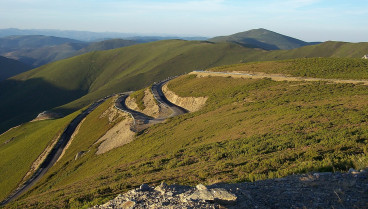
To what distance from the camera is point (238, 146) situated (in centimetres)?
2180

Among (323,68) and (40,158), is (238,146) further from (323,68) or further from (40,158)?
(323,68)

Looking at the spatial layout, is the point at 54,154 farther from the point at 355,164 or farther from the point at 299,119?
the point at 355,164

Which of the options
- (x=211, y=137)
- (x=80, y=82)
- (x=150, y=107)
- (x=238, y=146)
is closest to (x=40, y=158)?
(x=150, y=107)

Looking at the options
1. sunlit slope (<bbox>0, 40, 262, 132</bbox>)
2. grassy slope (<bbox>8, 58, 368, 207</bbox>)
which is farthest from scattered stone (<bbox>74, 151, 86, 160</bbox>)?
sunlit slope (<bbox>0, 40, 262, 132</bbox>)

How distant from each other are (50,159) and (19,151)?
14819mm

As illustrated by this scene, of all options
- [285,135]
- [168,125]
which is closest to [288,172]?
[285,135]

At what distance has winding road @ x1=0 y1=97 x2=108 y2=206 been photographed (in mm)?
37406

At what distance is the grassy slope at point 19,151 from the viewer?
148ft

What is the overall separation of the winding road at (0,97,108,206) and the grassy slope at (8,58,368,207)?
3725 millimetres

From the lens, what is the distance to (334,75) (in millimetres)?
51062

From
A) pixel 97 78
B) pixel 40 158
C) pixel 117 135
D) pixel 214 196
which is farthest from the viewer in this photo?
pixel 97 78

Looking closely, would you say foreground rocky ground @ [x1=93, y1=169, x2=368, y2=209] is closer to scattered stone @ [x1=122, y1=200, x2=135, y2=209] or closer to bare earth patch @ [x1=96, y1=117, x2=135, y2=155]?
scattered stone @ [x1=122, y1=200, x2=135, y2=209]

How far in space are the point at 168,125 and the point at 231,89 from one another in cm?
1985

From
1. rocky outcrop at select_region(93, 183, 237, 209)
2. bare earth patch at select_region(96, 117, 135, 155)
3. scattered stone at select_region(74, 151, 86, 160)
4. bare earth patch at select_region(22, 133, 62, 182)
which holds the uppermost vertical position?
rocky outcrop at select_region(93, 183, 237, 209)
